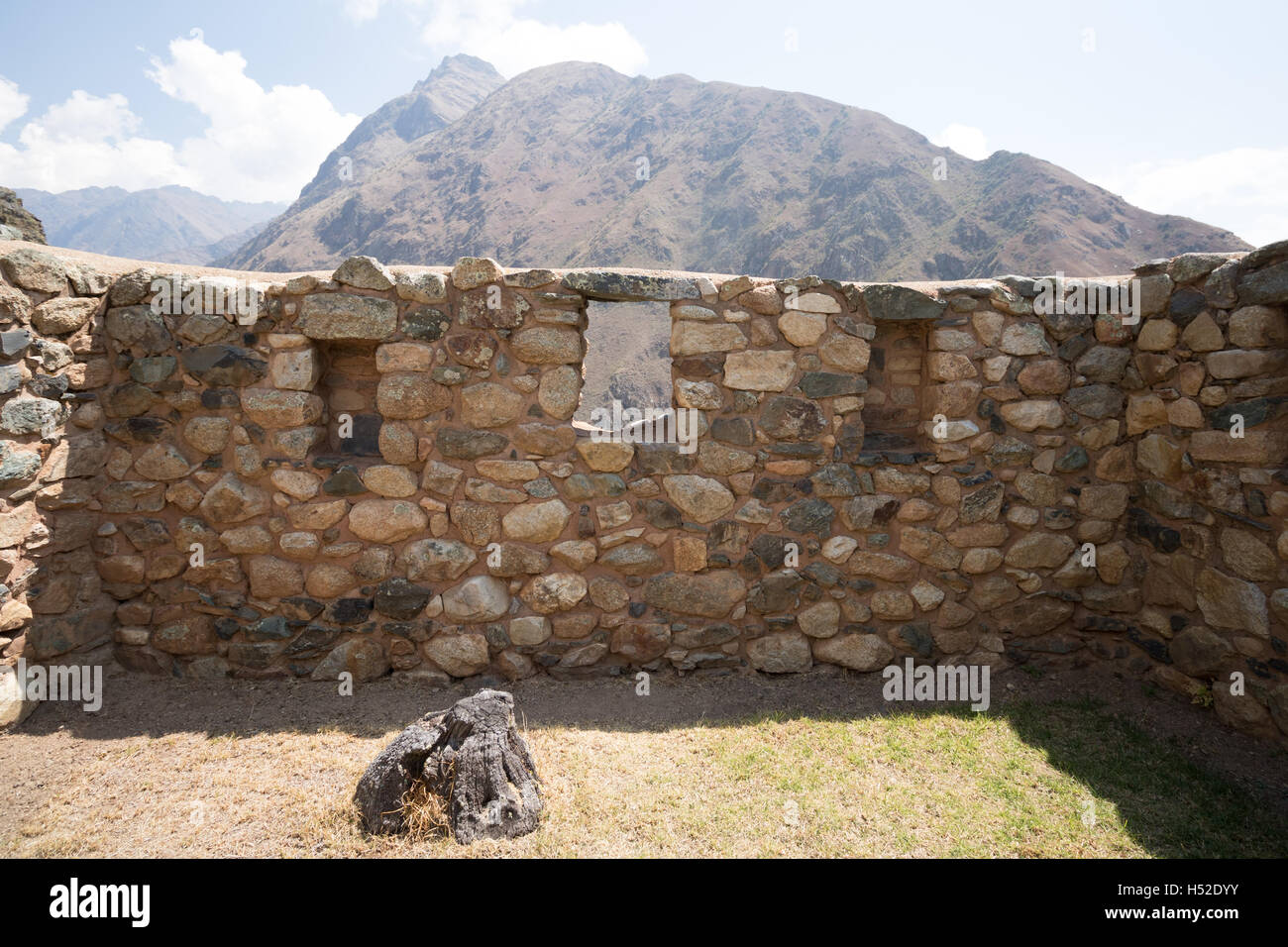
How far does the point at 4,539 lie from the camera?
11.8 feet

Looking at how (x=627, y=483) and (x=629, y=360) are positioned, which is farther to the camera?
(x=629, y=360)

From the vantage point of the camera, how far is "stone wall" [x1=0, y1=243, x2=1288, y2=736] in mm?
4070

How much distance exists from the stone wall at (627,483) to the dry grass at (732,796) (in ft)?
2.28

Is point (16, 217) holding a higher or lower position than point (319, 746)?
higher

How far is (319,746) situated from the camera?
11.9 ft

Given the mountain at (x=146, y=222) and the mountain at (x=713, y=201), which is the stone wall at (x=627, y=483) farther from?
the mountain at (x=146, y=222)

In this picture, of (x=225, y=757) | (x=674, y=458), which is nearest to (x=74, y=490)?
(x=225, y=757)

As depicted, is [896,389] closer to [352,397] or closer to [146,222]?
[352,397]

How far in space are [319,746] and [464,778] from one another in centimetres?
121

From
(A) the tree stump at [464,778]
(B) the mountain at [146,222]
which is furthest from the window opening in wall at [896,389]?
(B) the mountain at [146,222]

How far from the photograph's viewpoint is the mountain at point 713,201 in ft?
103

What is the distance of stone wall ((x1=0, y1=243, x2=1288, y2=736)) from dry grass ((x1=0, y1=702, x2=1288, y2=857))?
2.28ft

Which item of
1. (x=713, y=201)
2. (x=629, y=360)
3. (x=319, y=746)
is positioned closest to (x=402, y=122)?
(x=713, y=201)

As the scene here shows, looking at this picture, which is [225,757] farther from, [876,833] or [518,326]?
[876,833]
